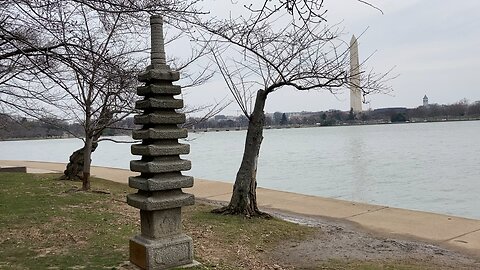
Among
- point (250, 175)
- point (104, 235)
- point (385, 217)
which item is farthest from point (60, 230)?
point (385, 217)

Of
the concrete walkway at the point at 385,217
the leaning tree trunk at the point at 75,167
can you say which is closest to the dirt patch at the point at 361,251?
the concrete walkway at the point at 385,217

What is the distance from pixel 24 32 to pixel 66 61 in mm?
3219

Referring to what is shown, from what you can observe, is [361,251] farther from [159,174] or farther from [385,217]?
[159,174]

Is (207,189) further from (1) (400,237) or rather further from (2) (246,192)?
(1) (400,237)

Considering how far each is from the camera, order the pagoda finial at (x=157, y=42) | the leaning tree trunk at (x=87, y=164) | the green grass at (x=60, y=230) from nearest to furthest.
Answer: the pagoda finial at (x=157, y=42)
the green grass at (x=60, y=230)
the leaning tree trunk at (x=87, y=164)

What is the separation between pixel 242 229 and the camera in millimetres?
10133

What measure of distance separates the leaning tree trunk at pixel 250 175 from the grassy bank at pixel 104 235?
1.27 ft

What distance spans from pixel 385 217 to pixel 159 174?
7.66 metres

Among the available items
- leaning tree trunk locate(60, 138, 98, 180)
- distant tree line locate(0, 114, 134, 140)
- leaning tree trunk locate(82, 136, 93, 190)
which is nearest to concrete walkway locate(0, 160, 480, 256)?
distant tree line locate(0, 114, 134, 140)

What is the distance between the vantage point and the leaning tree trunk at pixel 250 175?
11305 mm

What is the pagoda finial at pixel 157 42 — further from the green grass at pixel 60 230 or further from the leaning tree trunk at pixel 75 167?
the leaning tree trunk at pixel 75 167

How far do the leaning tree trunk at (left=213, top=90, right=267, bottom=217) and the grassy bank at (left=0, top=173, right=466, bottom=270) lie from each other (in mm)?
386

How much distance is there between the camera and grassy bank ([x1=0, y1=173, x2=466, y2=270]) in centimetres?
739

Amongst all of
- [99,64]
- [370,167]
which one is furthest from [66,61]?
[370,167]
